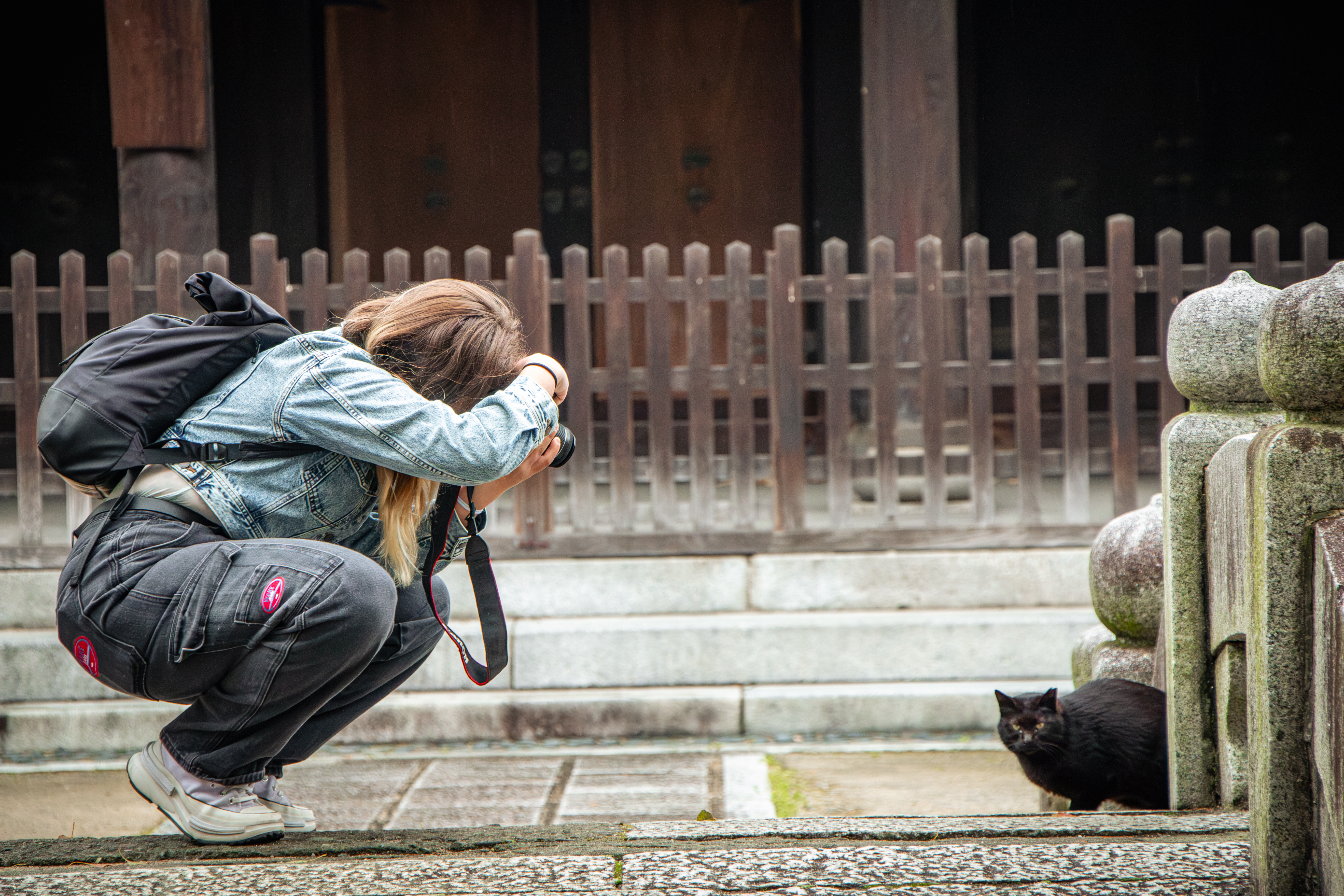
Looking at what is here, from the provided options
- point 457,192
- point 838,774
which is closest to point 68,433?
point 838,774

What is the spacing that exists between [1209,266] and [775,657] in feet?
7.79

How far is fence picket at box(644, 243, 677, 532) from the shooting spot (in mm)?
4664

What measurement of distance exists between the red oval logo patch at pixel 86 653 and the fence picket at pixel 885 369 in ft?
10.9

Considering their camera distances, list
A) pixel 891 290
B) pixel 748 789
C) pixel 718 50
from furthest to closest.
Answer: pixel 718 50 → pixel 891 290 → pixel 748 789

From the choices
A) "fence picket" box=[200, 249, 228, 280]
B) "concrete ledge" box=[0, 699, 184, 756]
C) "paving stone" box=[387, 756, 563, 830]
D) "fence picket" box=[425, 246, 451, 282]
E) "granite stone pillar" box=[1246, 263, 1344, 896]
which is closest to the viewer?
"granite stone pillar" box=[1246, 263, 1344, 896]

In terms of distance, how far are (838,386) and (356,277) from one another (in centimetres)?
200

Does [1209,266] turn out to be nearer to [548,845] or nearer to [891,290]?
[891,290]

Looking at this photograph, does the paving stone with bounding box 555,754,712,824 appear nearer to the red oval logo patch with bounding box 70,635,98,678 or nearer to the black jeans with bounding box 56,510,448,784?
the black jeans with bounding box 56,510,448,784

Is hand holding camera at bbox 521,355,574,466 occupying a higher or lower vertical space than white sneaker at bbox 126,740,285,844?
higher

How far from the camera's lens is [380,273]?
7.58 meters

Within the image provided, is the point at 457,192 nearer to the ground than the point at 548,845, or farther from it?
farther from it

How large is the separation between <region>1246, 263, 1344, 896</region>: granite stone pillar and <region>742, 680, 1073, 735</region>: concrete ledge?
2.68 m

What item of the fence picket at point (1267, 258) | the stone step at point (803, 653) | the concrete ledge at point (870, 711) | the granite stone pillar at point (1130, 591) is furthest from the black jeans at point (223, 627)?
the fence picket at point (1267, 258)

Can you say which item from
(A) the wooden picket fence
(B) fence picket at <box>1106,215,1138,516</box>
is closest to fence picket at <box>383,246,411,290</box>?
(A) the wooden picket fence
